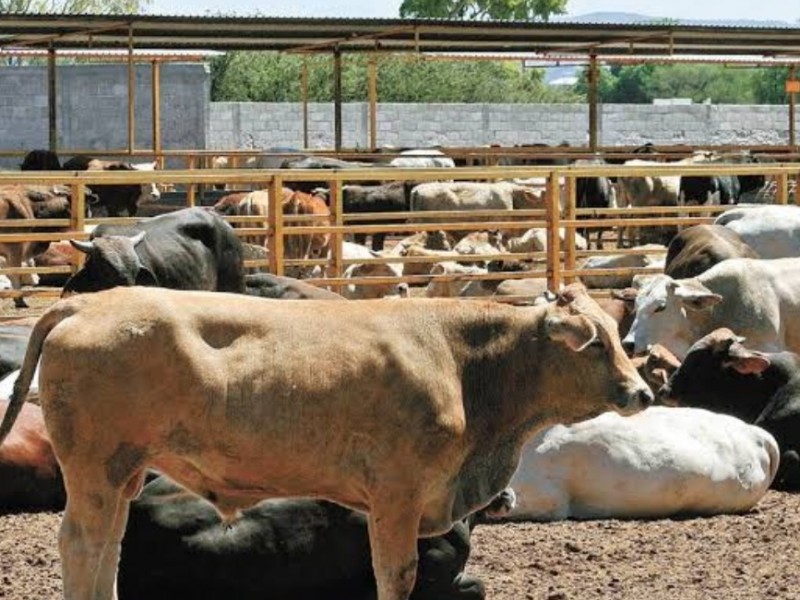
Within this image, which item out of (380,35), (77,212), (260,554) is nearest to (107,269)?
(77,212)

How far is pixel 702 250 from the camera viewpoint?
15.0m

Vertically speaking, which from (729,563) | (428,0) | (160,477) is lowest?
(729,563)

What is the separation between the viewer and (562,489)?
9.20 metres

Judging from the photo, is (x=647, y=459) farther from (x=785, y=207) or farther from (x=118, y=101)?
(x=118, y=101)

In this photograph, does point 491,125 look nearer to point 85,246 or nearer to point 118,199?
point 118,199

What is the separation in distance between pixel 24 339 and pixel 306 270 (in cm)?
811

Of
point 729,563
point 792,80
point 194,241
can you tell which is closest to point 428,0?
point 792,80

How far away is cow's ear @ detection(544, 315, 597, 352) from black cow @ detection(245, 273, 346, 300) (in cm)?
629

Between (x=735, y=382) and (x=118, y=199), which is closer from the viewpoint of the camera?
(x=735, y=382)

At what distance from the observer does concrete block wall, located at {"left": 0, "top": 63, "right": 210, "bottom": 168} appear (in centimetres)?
4209

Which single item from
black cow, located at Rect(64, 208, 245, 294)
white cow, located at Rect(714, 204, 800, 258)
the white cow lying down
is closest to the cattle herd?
the white cow lying down

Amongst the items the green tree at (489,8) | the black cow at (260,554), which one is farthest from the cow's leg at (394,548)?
the green tree at (489,8)

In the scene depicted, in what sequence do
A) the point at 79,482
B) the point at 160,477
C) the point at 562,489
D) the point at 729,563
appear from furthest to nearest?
the point at 562,489 → the point at 729,563 → the point at 160,477 → the point at 79,482

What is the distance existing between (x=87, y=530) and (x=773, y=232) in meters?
10.8
